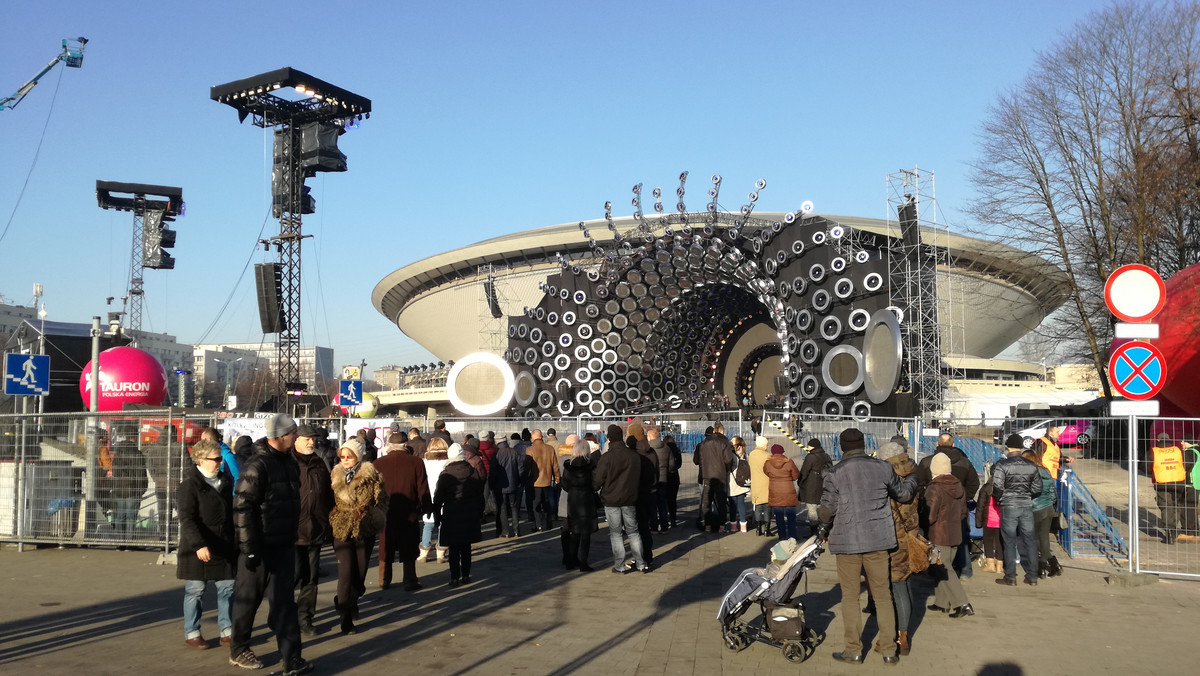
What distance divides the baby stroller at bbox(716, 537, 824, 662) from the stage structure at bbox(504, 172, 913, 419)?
1892cm

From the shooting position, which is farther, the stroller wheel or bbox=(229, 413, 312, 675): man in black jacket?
the stroller wheel

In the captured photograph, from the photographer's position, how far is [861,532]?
21.4 ft

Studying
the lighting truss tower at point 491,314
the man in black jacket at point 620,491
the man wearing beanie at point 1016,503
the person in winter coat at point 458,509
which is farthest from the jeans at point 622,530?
the lighting truss tower at point 491,314

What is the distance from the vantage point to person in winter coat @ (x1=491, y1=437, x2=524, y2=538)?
42.4 feet

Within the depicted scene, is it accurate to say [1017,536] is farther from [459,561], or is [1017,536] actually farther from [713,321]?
[713,321]

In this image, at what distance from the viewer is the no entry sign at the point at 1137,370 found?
915 centimetres

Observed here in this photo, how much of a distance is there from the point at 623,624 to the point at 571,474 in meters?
2.81

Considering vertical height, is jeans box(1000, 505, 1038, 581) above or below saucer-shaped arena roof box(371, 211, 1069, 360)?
below

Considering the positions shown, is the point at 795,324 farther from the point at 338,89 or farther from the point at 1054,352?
the point at 338,89

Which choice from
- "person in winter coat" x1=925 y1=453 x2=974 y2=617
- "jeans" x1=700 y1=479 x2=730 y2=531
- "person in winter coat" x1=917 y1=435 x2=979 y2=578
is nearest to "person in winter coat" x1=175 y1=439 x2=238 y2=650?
"person in winter coat" x1=925 y1=453 x2=974 y2=617

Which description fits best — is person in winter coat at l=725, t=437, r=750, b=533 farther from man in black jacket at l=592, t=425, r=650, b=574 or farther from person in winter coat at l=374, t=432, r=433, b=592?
person in winter coat at l=374, t=432, r=433, b=592

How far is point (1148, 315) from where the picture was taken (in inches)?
361

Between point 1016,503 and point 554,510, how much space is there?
7319 mm

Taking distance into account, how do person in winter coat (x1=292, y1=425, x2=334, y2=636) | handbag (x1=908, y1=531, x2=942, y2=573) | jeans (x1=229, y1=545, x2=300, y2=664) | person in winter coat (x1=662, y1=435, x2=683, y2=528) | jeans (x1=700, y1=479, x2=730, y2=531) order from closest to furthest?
jeans (x1=229, y1=545, x2=300, y2=664), handbag (x1=908, y1=531, x2=942, y2=573), person in winter coat (x1=292, y1=425, x2=334, y2=636), jeans (x1=700, y1=479, x2=730, y2=531), person in winter coat (x1=662, y1=435, x2=683, y2=528)
